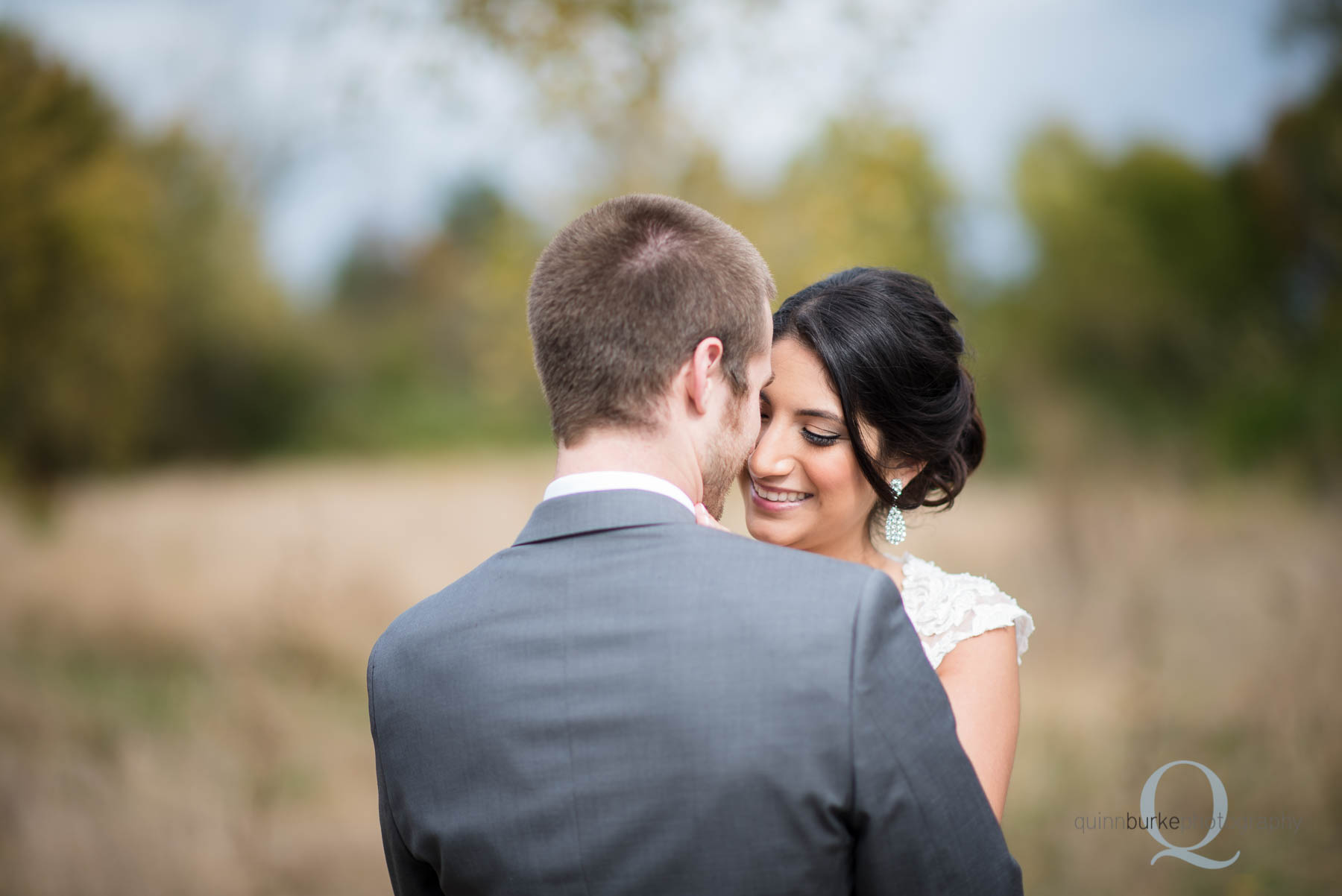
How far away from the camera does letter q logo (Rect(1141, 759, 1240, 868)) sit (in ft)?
15.1

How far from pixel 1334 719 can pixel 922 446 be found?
4.04 metres

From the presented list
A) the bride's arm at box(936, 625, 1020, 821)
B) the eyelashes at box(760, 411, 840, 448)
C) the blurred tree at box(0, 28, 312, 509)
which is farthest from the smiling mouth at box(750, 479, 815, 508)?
the blurred tree at box(0, 28, 312, 509)

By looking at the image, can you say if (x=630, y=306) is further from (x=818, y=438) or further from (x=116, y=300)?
(x=116, y=300)

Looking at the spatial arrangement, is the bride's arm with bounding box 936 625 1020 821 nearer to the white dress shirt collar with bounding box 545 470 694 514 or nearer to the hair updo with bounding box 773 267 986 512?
the hair updo with bounding box 773 267 986 512

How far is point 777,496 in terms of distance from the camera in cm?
248

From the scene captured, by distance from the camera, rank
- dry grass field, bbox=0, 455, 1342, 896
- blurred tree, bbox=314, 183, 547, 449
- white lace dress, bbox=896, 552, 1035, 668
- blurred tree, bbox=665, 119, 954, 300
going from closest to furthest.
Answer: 1. white lace dress, bbox=896, 552, 1035, 668
2. dry grass field, bbox=0, 455, 1342, 896
3. blurred tree, bbox=665, 119, 954, 300
4. blurred tree, bbox=314, 183, 547, 449

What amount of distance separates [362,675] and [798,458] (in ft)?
17.2

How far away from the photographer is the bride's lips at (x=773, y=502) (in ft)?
8.11

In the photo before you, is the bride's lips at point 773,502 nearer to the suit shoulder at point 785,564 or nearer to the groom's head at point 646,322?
the groom's head at point 646,322

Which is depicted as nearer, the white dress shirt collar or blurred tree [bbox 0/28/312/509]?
the white dress shirt collar

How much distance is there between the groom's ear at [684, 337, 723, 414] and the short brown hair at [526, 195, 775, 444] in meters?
0.01

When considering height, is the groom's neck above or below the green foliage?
below

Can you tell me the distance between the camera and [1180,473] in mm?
8914

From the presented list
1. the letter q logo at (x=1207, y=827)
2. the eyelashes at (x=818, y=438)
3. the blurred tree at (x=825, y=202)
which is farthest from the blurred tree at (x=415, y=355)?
the eyelashes at (x=818, y=438)
